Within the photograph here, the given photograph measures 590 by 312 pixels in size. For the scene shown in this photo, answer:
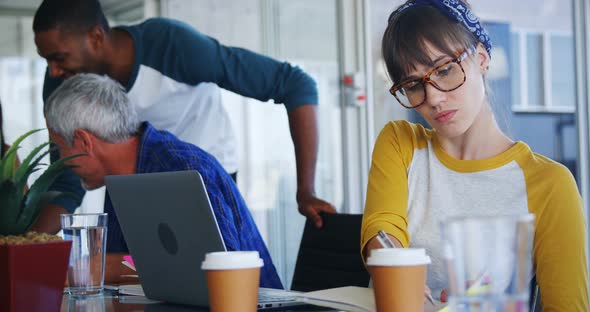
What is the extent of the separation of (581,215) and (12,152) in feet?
3.29

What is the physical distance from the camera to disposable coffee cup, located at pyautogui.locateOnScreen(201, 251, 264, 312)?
1.00 metres

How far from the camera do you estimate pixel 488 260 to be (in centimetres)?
64

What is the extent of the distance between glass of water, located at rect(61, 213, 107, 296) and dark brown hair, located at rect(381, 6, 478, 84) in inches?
26.1

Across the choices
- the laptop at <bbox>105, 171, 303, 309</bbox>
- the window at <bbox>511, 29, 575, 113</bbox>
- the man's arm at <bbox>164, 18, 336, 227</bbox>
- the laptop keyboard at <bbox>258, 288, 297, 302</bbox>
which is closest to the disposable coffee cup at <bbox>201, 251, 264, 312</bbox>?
the laptop at <bbox>105, 171, 303, 309</bbox>

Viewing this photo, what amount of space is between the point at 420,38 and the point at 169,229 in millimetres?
589

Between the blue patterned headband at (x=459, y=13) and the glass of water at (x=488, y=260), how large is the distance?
38.7 inches

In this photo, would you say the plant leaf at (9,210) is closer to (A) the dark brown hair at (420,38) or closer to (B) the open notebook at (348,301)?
(B) the open notebook at (348,301)

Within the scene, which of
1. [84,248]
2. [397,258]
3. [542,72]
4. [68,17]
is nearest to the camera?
[397,258]

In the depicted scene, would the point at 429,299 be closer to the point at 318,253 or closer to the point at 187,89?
the point at 318,253

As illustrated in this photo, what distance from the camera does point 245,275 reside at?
100cm

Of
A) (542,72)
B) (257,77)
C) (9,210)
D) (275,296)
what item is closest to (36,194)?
(9,210)

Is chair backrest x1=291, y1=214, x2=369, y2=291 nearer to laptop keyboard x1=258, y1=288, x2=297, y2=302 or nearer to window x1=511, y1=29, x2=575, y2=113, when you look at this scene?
laptop keyboard x1=258, y1=288, x2=297, y2=302

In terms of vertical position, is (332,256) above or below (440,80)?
below

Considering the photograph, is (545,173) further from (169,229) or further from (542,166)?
(169,229)
